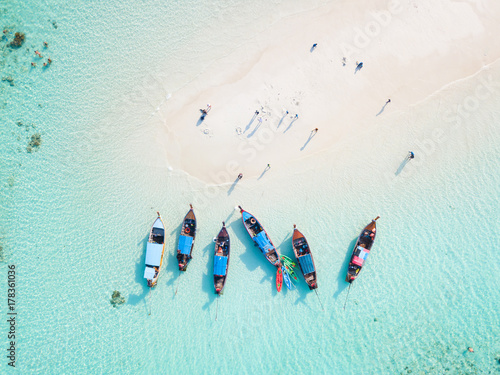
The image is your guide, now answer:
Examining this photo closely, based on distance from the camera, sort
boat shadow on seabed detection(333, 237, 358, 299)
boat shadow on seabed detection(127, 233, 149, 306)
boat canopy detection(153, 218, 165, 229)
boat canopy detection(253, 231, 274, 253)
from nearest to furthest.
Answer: boat canopy detection(253, 231, 274, 253) < boat canopy detection(153, 218, 165, 229) < boat shadow on seabed detection(127, 233, 149, 306) < boat shadow on seabed detection(333, 237, 358, 299)

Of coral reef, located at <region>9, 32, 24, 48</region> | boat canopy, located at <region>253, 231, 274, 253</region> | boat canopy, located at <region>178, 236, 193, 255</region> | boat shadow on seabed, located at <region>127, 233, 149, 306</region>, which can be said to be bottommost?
boat shadow on seabed, located at <region>127, 233, 149, 306</region>

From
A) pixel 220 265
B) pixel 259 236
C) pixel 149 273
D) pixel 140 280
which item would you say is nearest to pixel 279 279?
pixel 259 236

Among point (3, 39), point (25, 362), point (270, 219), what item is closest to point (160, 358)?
point (25, 362)

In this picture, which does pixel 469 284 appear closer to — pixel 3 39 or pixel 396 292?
pixel 396 292

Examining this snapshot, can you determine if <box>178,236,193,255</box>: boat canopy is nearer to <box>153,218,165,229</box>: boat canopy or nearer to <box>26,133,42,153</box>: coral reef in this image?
<box>153,218,165,229</box>: boat canopy

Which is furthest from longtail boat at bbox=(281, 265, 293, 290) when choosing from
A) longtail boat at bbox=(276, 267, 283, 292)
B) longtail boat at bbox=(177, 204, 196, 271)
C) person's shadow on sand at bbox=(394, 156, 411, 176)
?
person's shadow on sand at bbox=(394, 156, 411, 176)

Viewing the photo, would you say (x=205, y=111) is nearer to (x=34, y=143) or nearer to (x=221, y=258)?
(x=221, y=258)

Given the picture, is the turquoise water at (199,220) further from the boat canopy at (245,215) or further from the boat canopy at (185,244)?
the boat canopy at (185,244)
